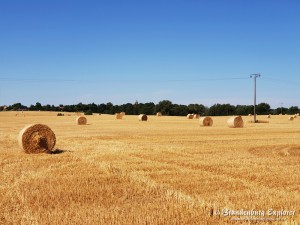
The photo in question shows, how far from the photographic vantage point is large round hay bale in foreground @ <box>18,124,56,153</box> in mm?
17125

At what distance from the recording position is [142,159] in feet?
46.2

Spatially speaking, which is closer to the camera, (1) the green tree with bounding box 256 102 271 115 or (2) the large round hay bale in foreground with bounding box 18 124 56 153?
(2) the large round hay bale in foreground with bounding box 18 124 56 153

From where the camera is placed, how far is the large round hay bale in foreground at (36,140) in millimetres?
17125

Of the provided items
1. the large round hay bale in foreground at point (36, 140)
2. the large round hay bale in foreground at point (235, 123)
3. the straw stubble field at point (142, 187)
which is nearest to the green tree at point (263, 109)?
the large round hay bale in foreground at point (235, 123)

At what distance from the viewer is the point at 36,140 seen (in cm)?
1734

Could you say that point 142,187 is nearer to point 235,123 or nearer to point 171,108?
point 235,123

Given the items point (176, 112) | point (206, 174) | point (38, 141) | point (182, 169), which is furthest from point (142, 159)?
point (176, 112)

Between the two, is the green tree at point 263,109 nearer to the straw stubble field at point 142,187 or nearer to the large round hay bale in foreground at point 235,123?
the large round hay bale in foreground at point 235,123

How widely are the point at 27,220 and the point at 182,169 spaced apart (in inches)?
236

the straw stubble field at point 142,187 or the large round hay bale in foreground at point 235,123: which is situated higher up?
the large round hay bale in foreground at point 235,123

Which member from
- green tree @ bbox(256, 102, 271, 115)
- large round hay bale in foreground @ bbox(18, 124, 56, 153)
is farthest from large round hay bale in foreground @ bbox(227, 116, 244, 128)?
green tree @ bbox(256, 102, 271, 115)

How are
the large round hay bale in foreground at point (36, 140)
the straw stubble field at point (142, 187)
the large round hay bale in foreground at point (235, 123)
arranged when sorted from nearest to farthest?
the straw stubble field at point (142, 187), the large round hay bale in foreground at point (36, 140), the large round hay bale in foreground at point (235, 123)

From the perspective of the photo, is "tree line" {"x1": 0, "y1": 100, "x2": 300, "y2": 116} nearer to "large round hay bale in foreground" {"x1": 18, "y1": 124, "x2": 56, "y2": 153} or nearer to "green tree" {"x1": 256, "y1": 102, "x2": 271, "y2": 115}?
"green tree" {"x1": 256, "y1": 102, "x2": 271, "y2": 115}

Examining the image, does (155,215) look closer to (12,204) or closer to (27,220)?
(27,220)
